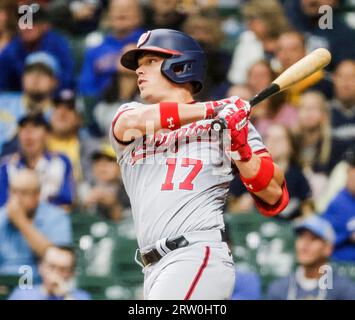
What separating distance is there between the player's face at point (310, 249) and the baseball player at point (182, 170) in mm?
1897

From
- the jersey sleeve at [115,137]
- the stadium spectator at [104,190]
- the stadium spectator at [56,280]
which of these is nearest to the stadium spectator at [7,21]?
the stadium spectator at [104,190]

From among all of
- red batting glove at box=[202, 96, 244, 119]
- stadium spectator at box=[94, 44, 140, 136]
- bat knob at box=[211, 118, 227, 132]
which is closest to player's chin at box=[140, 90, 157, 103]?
red batting glove at box=[202, 96, 244, 119]

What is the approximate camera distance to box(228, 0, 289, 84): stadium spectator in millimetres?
7348

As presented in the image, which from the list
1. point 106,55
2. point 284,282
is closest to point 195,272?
point 284,282

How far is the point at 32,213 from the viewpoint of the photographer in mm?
6887

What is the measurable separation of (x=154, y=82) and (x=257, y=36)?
2708 mm

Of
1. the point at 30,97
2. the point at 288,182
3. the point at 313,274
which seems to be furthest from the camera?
the point at 30,97

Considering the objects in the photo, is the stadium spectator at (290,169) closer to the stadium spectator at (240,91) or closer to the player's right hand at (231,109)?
the stadium spectator at (240,91)

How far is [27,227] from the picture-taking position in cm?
686

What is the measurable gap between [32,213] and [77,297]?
2.24 ft

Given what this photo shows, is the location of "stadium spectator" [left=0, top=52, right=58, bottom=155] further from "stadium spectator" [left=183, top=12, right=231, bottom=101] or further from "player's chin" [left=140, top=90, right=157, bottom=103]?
"player's chin" [left=140, top=90, right=157, bottom=103]

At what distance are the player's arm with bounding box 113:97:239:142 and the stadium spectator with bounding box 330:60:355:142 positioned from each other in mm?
2514

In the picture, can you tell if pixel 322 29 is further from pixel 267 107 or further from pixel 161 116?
pixel 161 116

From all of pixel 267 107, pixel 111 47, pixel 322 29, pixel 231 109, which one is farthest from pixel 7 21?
pixel 231 109
